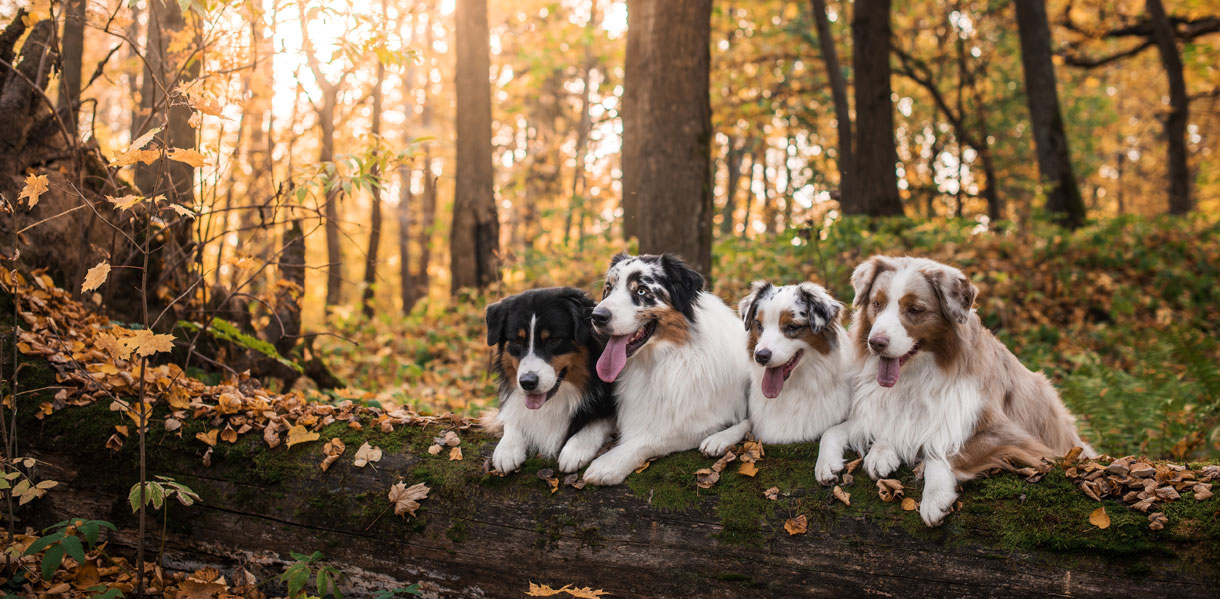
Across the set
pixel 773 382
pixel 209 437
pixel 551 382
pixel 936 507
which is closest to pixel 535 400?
pixel 551 382

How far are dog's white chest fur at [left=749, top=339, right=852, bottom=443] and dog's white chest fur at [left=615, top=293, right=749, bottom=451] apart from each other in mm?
250

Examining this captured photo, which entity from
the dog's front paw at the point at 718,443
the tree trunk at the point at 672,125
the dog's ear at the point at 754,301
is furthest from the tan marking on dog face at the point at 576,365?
the tree trunk at the point at 672,125

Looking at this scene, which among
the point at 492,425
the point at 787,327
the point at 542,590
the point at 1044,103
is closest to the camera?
the point at 542,590

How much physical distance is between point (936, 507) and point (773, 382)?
1.10 m

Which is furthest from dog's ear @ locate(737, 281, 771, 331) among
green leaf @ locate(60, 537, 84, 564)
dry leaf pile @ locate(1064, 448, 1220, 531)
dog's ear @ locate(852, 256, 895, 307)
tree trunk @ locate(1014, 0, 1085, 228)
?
tree trunk @ locate(1014, 0, 1085, 228)

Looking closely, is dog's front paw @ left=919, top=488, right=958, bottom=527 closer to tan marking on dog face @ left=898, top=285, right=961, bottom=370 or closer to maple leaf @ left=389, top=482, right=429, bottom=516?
tan marking on dog face @ left=898, top=285, right=961, bottom=370

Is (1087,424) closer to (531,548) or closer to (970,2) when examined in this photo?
(531,548)

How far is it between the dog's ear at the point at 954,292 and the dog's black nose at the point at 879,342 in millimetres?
391

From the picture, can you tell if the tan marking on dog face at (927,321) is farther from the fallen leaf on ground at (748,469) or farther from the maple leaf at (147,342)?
the maple leaf at (147,342)

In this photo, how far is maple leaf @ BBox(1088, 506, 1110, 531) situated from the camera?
3592 millimetres

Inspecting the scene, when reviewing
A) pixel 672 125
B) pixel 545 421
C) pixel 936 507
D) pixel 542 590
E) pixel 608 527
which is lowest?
pixel 542 590

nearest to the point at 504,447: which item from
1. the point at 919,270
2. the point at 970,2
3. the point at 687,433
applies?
the point at 687,433

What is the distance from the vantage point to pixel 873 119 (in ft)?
43.2

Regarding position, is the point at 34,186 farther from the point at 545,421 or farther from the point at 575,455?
the point at 575,455
